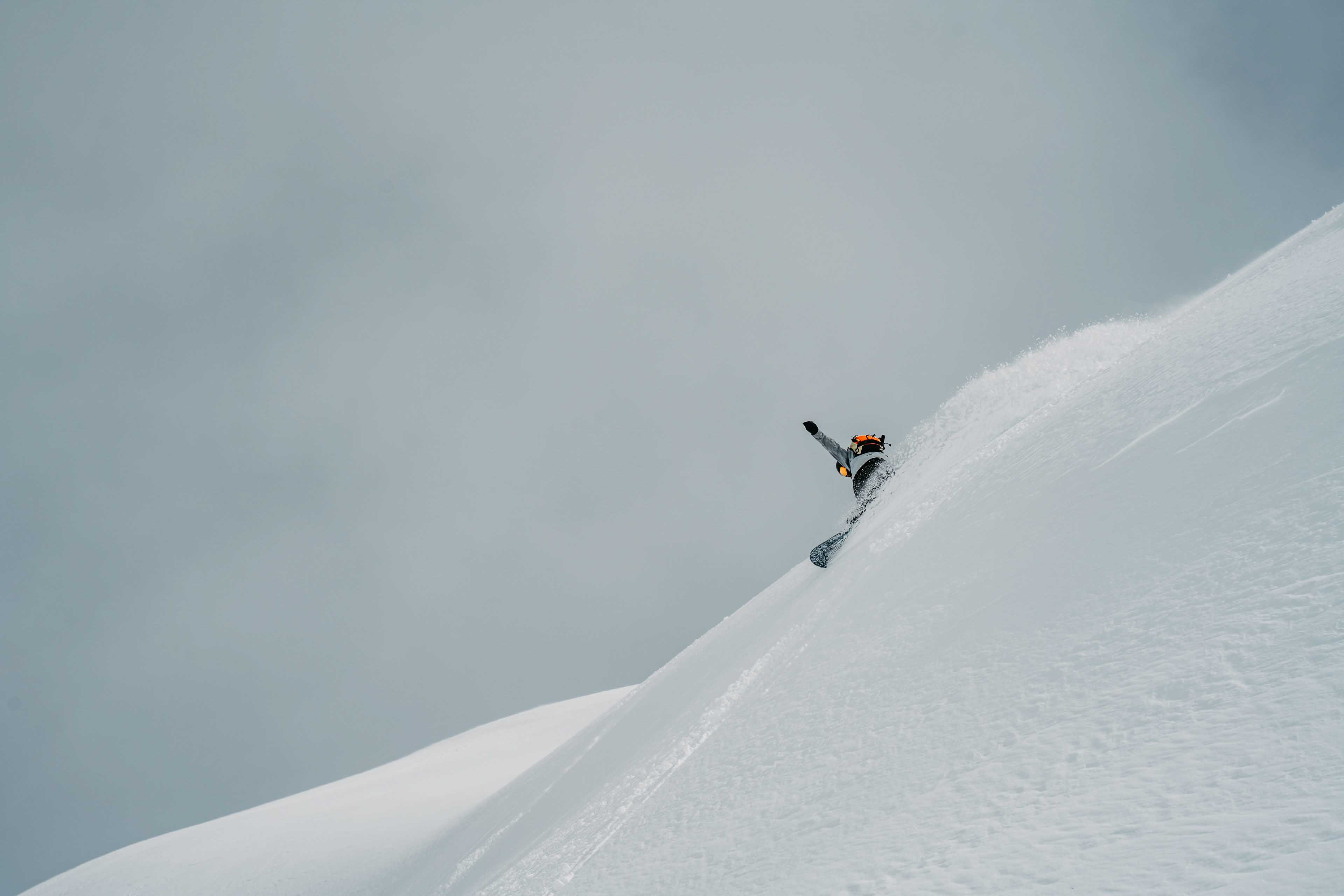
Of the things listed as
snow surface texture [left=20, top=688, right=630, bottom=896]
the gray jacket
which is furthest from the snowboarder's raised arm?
snow surface texture [left=20, top=688, right=630, bottom=896]

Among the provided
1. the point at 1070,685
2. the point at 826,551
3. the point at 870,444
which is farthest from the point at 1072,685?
the point at 870,444

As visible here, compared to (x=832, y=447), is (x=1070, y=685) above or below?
below

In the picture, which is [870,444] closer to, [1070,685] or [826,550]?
[826,550]

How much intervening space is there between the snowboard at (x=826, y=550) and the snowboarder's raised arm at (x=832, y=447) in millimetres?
3380

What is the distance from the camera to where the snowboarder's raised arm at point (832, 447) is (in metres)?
14.8

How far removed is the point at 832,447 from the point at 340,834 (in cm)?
1359

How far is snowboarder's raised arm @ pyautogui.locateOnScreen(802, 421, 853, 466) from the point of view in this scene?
1478 cm

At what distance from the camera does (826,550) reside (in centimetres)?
1108

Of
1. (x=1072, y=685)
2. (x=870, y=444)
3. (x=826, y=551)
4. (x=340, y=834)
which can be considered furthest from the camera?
(x=340, y=834)

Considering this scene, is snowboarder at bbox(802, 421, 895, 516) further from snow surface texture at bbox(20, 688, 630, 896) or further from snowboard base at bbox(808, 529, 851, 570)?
snow surface texture at bbox(20, 688, 630, 896)

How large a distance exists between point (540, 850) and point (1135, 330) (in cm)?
1074

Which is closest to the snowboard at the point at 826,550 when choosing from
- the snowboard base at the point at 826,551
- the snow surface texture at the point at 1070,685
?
the snowboard base at the point at 826,551

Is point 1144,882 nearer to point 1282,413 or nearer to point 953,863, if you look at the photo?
point 953,863

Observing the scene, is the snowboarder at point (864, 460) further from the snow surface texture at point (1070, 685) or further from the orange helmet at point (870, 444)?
the snow surface texture at point (1070, 685)
